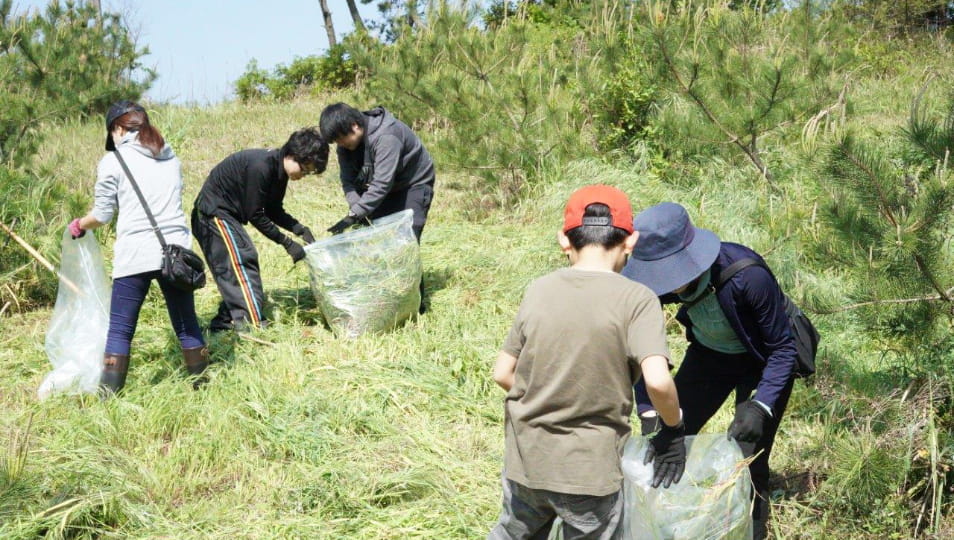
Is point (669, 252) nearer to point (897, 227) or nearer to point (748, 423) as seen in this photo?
point (748, 423)

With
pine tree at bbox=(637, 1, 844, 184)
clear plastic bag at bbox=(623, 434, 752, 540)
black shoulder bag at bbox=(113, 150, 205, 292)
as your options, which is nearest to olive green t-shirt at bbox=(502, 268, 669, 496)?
clear plastic bag at bbox=(623, 434, 752, 540)

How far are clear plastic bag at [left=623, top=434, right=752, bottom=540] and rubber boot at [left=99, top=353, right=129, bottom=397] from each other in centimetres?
246

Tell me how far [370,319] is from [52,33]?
14.9 feet

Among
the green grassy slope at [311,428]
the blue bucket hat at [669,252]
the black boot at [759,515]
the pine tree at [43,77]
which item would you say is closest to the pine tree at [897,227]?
the green grassy slope at [311,428]

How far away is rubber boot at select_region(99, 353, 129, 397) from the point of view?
360 cm

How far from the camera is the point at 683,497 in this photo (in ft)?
6.92

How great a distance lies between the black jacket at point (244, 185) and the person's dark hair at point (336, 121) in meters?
0.31

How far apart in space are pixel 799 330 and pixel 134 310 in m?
2.69

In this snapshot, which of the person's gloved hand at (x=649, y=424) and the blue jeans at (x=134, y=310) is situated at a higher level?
the blue jeans at (x=134, y=310)

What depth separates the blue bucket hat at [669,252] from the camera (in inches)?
84.4

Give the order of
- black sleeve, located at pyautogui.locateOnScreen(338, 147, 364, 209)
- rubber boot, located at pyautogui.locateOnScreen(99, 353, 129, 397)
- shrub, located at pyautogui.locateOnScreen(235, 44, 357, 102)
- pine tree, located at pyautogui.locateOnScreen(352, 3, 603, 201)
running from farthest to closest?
shrub, located at pyautogui.locateOnScreen(235, 44, 357, 102)
pine tree, located at pyautogui.locateOnScreen(352, 3, 603, 201)
black sleeve, located at pyautogui.locateOnScreen(338, 147, 364, 209)
rubber boot, located at pyautogui.locateOnScreen(99, 353, 129, 397)

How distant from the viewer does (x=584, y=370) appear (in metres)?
1.78

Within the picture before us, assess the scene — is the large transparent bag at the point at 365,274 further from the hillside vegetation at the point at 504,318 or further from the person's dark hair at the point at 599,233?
the person's dark hair at the point at 599,233

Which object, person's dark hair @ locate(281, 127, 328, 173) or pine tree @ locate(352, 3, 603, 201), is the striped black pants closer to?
person's dark hair @ locate(281, 127, 328, 173)
